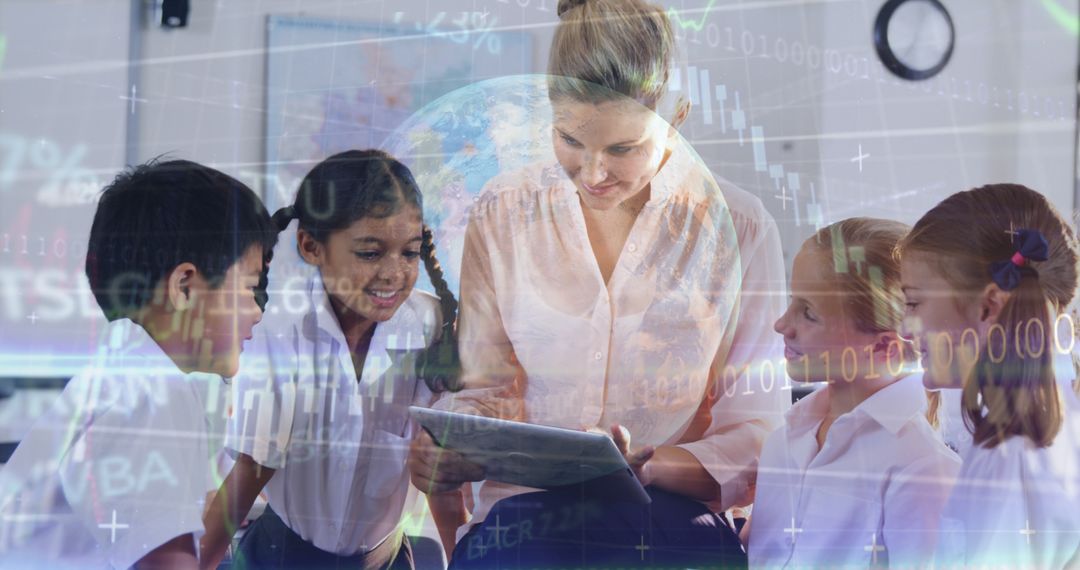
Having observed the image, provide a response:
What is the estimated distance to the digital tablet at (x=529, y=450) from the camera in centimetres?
194

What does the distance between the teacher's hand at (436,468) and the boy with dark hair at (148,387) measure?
0.39 m

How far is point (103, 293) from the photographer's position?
195cm

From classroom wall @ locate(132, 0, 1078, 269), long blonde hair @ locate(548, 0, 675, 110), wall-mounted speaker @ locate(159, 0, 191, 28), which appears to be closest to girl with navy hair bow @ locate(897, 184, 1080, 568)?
classroom wall @ locate(132, 0, 1078, 269)

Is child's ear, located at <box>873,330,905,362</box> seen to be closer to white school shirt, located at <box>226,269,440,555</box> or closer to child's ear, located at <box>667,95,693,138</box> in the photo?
child's ear, located at <box>667,95,693,138</box>

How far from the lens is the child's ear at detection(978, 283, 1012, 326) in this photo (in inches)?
81.7

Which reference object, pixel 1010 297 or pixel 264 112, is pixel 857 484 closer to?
pixel 1010 297

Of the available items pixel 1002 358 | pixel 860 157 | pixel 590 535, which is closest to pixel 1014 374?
→ pixel 1002 358

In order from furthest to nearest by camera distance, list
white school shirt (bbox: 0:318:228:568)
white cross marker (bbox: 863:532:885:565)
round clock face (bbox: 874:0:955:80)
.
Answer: round clock face (bbox: 874:0:955:80) → white cross marker (bbox: 863:532:885:565) → white school shirt (bbox: 0:318:228:568)

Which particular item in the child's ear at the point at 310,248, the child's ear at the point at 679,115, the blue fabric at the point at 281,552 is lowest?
the blue fabric at the point at 281,552

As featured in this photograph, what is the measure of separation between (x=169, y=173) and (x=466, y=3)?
69 centimetres

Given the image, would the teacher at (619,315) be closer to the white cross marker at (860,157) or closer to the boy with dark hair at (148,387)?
the white cross marker at (860,157)

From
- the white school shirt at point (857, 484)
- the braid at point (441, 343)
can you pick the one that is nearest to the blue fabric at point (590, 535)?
the white school shirt at point (857, 484)

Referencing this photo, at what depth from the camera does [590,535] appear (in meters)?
2.02

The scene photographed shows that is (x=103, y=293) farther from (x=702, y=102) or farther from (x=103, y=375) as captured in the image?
(x=702, y=102)
